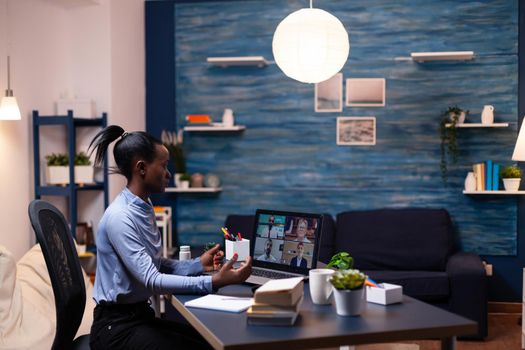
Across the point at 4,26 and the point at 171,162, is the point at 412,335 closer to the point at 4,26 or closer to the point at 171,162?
the point at 4,26

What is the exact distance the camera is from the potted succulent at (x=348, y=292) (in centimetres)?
222

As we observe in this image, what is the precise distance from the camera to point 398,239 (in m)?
5.21

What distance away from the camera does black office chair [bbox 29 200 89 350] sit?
2520mm

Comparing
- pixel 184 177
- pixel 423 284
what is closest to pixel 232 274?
pixel 423 284

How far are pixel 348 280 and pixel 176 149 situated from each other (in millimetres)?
3586

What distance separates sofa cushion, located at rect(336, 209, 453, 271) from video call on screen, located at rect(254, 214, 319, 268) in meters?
2.35

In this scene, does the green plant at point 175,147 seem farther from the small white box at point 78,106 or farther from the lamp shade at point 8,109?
the lamp shade at point 8,109

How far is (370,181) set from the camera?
5574 mm

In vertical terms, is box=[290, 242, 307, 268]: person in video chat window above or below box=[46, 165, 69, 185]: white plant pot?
below

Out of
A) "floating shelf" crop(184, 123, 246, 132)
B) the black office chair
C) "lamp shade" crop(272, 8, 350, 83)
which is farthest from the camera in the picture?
"floating shelf" crop(184, 123, 246, 132)

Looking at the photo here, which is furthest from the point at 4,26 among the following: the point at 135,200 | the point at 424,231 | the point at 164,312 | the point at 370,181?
the point at 424,231

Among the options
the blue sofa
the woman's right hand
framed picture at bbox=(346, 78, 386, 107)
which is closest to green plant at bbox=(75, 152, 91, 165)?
the blue sofa

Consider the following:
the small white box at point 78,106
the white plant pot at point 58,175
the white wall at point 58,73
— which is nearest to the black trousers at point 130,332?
the white wall at point 58,73

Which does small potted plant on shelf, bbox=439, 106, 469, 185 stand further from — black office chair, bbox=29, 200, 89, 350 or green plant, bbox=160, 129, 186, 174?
black office chair, bbox=29, 200, 89, 350
